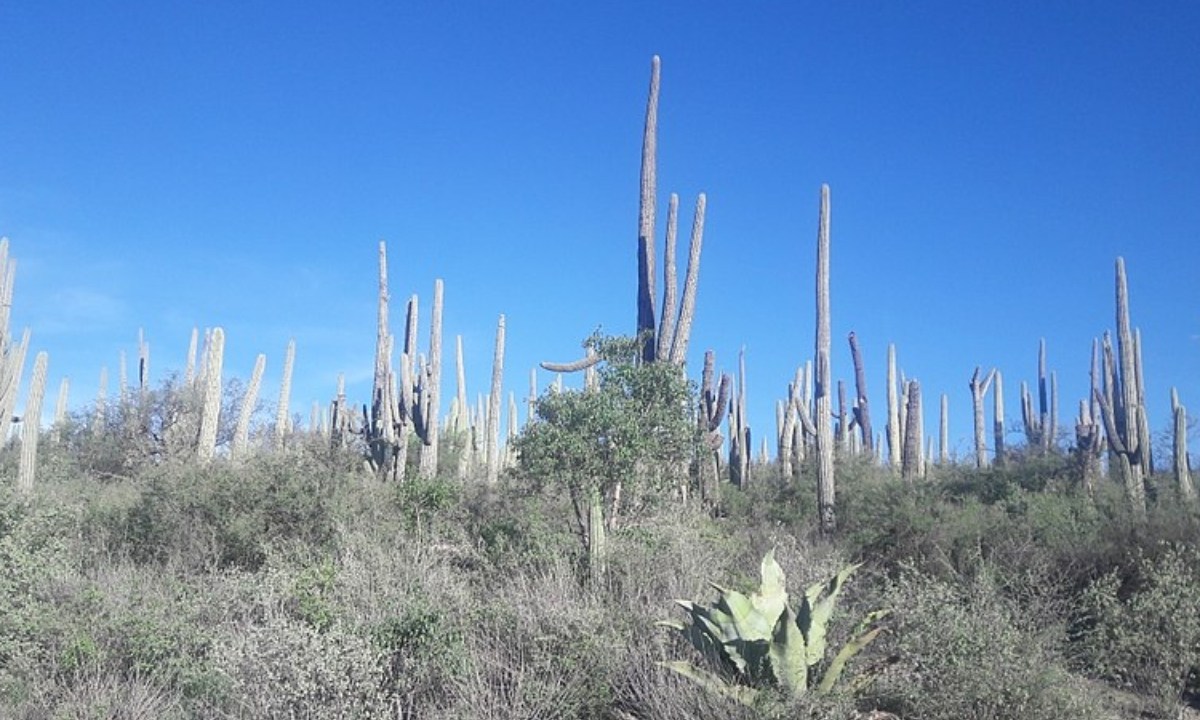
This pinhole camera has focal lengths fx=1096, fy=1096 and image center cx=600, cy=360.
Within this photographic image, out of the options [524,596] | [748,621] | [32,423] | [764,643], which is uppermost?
[32,423]

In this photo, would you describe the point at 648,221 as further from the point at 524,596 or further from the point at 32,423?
the point at 32,423

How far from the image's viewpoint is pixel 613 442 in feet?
40.8

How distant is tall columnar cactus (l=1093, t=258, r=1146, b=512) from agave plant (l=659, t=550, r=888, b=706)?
1317 centimetres

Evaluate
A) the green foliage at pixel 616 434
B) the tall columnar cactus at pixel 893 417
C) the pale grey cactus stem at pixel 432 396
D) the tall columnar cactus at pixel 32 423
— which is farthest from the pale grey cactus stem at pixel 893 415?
the tall columnar cactus at pixel 32 423

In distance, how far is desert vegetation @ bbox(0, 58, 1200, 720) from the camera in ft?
24.9

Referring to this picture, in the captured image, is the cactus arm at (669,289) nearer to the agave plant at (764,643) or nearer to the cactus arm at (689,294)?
the cactus arm at (689,294)

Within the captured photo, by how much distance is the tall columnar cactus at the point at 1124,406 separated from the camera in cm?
1966

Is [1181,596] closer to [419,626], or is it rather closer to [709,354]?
[419,626]

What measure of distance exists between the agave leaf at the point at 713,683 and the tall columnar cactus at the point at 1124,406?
13.8 m

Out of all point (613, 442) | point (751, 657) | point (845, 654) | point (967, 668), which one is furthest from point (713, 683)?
point (613, 442)

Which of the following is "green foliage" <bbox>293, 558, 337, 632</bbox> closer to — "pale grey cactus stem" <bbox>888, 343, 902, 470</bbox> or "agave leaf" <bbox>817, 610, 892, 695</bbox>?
"agave leaf" <bbox>817, 610, 892, 695</bbox>

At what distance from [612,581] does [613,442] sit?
234cm

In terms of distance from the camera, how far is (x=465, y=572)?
11297 mm

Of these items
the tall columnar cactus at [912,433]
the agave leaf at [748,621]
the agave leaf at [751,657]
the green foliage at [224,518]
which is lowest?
the agave leaf at [751,657]
